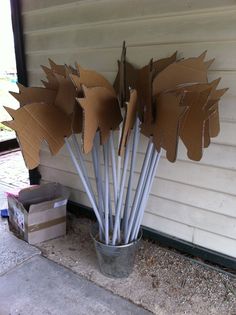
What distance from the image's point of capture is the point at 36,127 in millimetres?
1582

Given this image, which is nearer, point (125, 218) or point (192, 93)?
point (192, 93)

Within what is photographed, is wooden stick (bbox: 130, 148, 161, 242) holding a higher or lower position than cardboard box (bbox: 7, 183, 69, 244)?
higher

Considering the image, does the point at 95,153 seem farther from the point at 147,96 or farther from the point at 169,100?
the point at 169,100

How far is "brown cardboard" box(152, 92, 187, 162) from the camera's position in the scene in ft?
4.32

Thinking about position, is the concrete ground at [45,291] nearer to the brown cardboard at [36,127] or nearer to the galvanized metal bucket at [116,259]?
the galvanized metal bucket at [116,259]

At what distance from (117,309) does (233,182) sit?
37.2 inches

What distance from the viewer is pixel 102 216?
193 cm

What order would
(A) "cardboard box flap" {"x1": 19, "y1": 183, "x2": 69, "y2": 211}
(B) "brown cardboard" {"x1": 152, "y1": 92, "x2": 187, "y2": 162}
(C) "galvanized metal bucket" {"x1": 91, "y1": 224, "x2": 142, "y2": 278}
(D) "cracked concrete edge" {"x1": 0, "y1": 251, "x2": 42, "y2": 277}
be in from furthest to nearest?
(A) "cardboard box flap" {"x1": 19, "y1": 183, "x2": 69, "y2": 211}, (D) "cracked concrete edge" {"x1": 0, "y1": 251, "x2": 42, "y2": 277}, (C) "galvanized metal bucket" {"x1": 91, "y1": 224, "x2": 142, "y2": 278}, (B) "brown cardboard" {"x1": 152, "y1": 92, "x2": 187, "y2": 162}

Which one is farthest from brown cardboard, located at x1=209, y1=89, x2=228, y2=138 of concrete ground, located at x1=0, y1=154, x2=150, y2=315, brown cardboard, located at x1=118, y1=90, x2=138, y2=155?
concrete ground, located at x1=0, y1=154, x2=150, y2=315

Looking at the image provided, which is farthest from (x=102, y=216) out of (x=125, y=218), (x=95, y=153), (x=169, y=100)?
(x=169, y=100)

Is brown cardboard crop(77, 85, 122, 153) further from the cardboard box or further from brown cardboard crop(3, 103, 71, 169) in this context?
the cardboard box

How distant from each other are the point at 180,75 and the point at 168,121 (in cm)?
29

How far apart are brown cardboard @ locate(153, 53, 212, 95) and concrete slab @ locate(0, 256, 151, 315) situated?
1.15 meters

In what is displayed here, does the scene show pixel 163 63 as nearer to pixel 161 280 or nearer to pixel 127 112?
pixel 127 112
